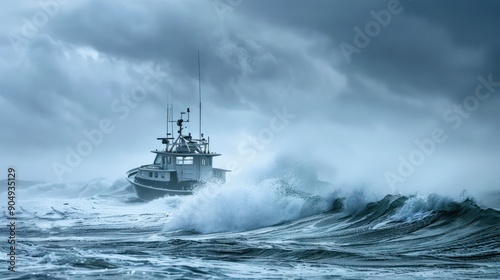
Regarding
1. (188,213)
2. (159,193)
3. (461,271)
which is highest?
(159,193)

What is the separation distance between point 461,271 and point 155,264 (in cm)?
752

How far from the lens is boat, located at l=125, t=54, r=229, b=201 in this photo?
65.4 meters

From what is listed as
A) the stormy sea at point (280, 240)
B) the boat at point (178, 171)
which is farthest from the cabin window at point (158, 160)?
the stormy sea at point (280, 240)

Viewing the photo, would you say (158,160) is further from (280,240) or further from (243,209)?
(280,240)

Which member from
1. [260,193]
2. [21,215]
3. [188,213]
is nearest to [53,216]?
[21,215]

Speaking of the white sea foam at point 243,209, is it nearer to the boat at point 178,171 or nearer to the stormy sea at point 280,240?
the stormy sea at point 280,240

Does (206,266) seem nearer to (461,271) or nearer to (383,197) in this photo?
(461,271)

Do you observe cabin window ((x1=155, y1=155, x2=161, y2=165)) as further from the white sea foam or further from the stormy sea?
the white sea foam

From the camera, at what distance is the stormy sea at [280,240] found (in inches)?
601

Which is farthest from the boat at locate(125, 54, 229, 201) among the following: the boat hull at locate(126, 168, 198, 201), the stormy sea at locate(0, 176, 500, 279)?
the stormy sea at locate(0, 176, 500, 279)

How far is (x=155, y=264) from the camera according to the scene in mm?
16422

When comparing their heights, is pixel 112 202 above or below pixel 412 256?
above

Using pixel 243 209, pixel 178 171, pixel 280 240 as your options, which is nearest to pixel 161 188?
pixel 178 171

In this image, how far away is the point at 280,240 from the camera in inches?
940
